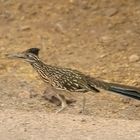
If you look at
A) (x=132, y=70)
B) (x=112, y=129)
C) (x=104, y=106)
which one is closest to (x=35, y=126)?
(x=112, y=129)

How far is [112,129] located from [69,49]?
14.4 ft

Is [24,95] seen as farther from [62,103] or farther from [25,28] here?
[25,28]

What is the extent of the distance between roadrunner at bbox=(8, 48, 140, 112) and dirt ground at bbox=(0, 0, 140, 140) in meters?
0.35

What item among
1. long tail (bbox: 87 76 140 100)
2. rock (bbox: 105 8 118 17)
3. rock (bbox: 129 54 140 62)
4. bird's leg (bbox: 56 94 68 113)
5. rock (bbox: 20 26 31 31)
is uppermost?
rock (bbox: 105 8 118 17)

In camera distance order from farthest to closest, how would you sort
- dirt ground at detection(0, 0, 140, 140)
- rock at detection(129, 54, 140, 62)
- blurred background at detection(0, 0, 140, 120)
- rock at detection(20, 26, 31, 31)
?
rock at detection(20, 26, 31, 31) → rock at detection(129, 54, 140, 62) → blurred background at detection(0, 0, 140, 120) → dirt ground at detection(0, 0, 140, 140)

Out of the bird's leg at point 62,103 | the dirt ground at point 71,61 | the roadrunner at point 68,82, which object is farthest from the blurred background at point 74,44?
the roadrunner at point 68,82

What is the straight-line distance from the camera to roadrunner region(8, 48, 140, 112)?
10.0 metres

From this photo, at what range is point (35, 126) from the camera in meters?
9.31

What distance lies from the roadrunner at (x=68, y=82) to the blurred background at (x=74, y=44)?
0.58 meters

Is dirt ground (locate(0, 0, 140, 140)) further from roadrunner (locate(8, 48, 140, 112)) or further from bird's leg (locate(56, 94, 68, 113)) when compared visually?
roadrunner (locate(8, 48, 140, 112))

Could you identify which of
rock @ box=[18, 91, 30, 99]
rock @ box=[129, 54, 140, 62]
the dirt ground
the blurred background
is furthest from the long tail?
rock @ box=[129, 54, 140, 62]

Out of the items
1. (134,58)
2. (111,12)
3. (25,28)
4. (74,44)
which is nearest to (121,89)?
(134,58)

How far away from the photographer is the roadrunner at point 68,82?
10.0 meters

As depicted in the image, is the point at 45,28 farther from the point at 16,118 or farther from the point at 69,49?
the point at 16,118
